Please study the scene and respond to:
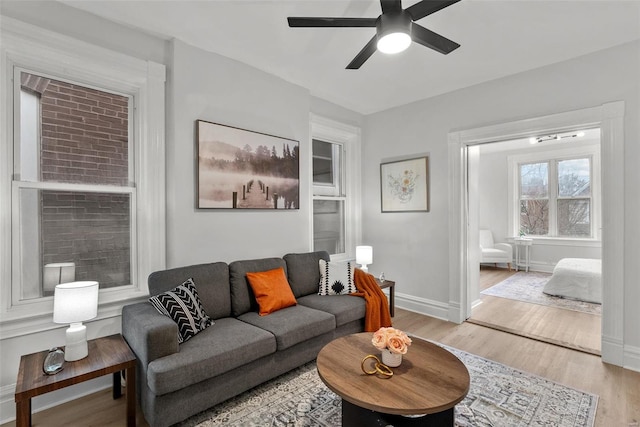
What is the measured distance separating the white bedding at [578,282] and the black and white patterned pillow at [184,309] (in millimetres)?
5124

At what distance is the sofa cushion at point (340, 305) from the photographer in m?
2.81

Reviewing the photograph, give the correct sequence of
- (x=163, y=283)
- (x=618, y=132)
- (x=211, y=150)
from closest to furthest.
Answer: (x=163, y=283) → (x=618, y=132) → (x=211, y=150)

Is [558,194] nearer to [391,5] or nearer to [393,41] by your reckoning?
[393,41]

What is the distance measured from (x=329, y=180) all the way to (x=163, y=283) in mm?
2713

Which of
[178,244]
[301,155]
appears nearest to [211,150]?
[178,244]

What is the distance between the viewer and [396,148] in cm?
438

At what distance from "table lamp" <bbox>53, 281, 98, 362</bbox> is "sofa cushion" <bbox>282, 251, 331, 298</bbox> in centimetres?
172

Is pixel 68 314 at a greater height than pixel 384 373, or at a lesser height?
greater

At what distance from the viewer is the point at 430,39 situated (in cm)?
199

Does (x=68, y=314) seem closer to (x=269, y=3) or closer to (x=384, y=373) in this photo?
(x=384, y=373)

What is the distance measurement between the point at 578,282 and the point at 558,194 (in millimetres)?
2770

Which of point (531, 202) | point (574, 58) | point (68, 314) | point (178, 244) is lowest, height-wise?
point (68, 314)

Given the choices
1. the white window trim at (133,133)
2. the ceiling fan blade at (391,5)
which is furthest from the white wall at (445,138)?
the white window trim at (133,133)

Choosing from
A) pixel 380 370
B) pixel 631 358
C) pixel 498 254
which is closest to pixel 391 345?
pixel 380 370
